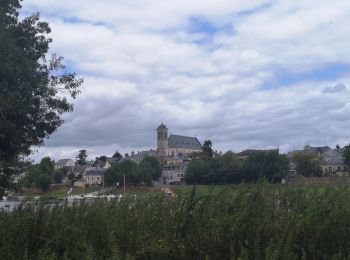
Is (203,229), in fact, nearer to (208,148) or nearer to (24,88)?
(24,88)

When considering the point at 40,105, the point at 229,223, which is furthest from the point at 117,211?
the point at 40,105

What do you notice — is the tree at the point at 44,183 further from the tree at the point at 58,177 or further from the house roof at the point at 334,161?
the house roof at the point at 334,161

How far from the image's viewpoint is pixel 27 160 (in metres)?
14.2

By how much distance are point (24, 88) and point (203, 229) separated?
478 cm

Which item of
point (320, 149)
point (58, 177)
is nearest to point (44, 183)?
point (58, 177)

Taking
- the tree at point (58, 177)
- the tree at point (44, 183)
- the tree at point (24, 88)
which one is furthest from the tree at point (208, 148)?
the tree at point (24, 88)

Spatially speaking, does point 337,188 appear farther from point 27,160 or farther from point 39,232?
point 27,160

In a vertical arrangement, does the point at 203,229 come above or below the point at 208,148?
below

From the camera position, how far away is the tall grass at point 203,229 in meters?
6.07

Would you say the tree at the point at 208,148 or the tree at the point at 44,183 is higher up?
the tree at the point at 208,148

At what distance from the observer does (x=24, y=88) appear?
980 cm

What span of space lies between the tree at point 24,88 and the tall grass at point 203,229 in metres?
2.75

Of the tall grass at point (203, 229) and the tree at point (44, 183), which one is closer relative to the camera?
the tall grass at point (203, 229)

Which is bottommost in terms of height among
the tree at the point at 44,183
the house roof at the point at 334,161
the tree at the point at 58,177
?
the tree at the point at 44,183
